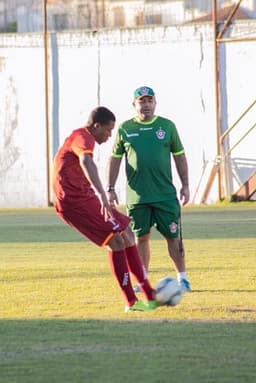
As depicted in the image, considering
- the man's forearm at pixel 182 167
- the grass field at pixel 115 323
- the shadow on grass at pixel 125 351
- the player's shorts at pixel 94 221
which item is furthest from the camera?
the man's forearm at pixel 182 167

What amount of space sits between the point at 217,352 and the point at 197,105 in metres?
27.3

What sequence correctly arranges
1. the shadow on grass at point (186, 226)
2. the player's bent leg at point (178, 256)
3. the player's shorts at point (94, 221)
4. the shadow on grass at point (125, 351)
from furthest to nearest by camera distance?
the shadow on grass at point (186, 226) → the player's bent leg at point (178, 256) → the player's shorts at point (94, 221) → the shadow on grass at point (125, 351)

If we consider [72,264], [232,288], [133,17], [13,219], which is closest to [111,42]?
[133,17]

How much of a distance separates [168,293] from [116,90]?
85.0 ft

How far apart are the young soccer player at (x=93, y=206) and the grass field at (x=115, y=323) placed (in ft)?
0.90

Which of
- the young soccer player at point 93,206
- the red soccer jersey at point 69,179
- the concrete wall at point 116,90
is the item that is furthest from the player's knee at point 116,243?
the concrete wall at point 116,90

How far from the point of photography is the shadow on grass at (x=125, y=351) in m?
8.86

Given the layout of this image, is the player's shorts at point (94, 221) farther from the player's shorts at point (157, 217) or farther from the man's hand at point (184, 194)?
the man's hand at point (184, 194)

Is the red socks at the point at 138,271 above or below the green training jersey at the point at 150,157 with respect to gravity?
below

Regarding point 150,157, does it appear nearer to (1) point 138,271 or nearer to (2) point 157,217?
(2) point 157,217

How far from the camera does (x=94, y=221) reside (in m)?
12.4

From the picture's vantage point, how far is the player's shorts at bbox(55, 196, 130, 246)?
40.5 feet

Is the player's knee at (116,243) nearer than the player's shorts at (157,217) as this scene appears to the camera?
Yes

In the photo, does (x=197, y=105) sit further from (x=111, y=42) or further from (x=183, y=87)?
(x=111, y=42)
